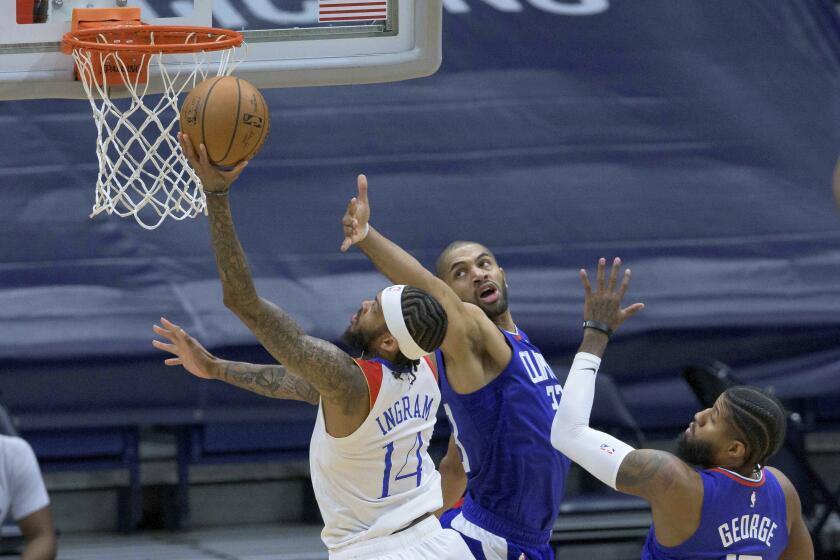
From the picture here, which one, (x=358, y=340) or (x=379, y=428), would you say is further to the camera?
(x=358, y=340)

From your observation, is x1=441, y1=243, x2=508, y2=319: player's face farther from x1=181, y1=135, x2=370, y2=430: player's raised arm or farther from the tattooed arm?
x1=181, y1=135, x2=370, y2=430: player's raised arm

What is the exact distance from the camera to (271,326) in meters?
3.98

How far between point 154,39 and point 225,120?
0.93 m

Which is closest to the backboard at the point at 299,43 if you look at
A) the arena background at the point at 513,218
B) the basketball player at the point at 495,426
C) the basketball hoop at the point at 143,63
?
the basketball hoop at the point at 143,63

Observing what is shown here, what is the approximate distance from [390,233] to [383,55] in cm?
293

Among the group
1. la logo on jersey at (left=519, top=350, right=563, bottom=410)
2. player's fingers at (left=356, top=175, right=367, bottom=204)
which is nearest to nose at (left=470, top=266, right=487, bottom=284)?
la logo on jersey at (left=519, top=350, right=563, bottom=410)

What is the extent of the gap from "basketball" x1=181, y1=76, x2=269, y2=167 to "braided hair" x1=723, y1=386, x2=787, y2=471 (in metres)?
1.63

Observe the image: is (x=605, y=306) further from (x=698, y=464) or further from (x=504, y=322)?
(x=504, y=322)

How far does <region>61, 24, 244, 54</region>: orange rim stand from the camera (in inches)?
180

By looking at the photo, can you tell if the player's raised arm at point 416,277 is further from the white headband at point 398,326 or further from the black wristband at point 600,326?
the black wristband at point 600,326

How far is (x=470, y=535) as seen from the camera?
186 inches

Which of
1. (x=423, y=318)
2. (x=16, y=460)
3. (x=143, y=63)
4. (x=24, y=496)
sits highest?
(x=143, y=63)

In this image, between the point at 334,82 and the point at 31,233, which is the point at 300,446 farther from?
the point at 334,82

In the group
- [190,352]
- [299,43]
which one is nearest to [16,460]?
[190,352]
